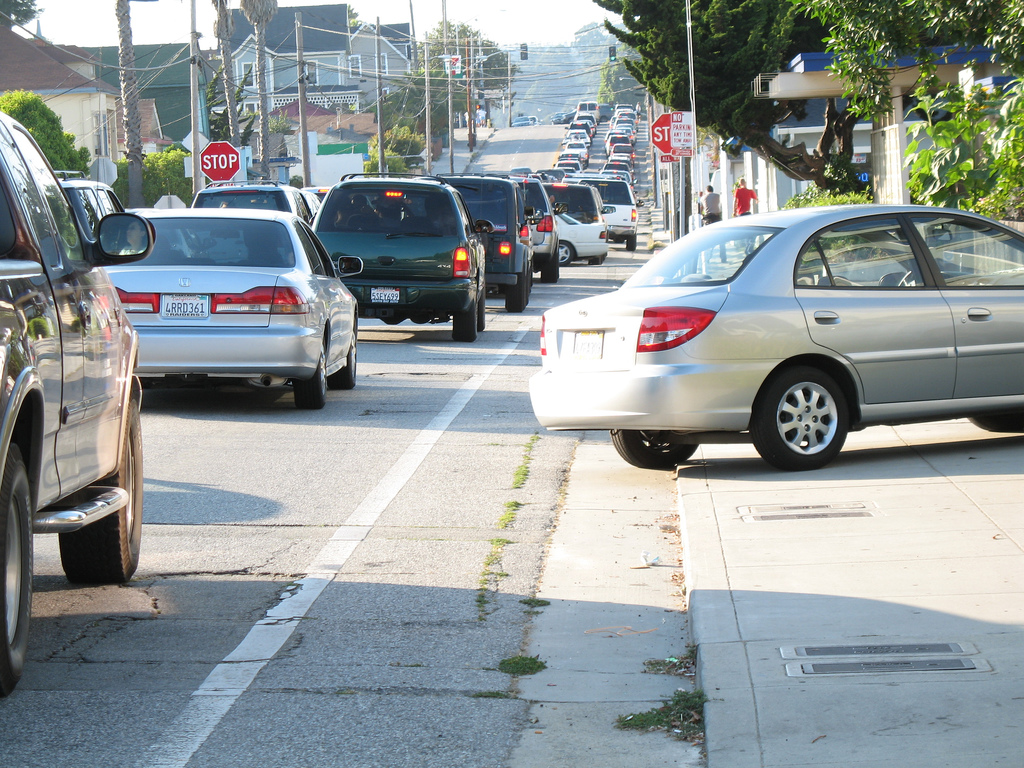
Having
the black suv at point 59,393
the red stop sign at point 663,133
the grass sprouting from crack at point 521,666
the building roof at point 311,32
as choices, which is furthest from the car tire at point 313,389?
the building roof at point 311,32

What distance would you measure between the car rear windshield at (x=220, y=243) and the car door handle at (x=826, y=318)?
5.12m

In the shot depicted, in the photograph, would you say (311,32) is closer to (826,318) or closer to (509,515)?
(826,318)

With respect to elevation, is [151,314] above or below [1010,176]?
below

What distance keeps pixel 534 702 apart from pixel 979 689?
1479mm

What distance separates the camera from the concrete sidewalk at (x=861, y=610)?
441 centimetres

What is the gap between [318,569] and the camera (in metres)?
6.97

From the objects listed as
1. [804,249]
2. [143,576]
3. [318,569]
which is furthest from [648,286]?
[143,576]

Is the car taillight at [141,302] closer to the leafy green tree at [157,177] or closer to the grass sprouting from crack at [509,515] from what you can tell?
the grass sprouting from crack at [509,515]

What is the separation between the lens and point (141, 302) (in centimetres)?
1174

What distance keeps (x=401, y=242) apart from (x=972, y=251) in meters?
9.07

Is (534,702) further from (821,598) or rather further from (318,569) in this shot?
(318,569)

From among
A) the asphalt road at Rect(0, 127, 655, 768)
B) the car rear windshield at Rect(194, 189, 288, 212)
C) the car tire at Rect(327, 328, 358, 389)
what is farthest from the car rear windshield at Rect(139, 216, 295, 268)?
the car rear windshield at Rect(194, 189, 288, 212)

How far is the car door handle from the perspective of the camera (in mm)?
8992

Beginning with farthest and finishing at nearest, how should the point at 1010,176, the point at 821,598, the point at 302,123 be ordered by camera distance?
the point at 302,123 < the point at 1010,176 < the point at 821,598
